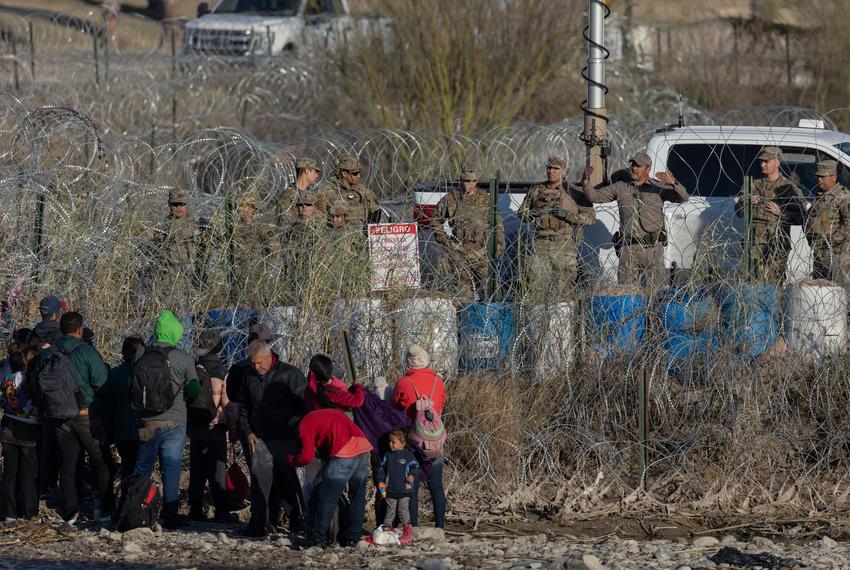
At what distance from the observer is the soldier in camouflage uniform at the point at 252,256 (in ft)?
33.7

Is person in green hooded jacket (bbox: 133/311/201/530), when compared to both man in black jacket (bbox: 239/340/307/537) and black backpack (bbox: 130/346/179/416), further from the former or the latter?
man in black jacket (bbox: 239/340/307/537)

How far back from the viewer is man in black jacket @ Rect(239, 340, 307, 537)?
8531 millimetres

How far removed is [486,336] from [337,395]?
6.12 ft

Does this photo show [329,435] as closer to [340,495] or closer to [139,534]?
[340,495]

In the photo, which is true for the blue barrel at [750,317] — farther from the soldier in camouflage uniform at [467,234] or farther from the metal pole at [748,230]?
the soldier in camouflage uniform at [467,234]

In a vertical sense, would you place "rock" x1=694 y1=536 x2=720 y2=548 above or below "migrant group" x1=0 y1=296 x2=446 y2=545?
below

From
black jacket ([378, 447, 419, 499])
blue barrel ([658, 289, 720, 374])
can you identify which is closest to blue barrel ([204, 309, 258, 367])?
black jacket ([378, 447, 419, 499])

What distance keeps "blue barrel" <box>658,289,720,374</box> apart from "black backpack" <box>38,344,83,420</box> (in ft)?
12.5

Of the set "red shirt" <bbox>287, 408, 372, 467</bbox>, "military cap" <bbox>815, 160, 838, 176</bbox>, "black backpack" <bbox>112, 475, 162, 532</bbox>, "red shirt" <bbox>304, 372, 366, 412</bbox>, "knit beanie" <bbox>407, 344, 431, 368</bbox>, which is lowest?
"black backpack" <bbox>112, 475, 162, 532</bbox>

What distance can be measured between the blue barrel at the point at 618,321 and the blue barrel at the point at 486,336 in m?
0.58

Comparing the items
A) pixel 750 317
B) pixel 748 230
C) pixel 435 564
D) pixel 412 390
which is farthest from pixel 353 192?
pixel 435 564

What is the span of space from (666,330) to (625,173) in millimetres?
2222

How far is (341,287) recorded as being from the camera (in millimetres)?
10039

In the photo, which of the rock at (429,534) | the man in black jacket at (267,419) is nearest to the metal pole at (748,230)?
the rock at (429,534)
